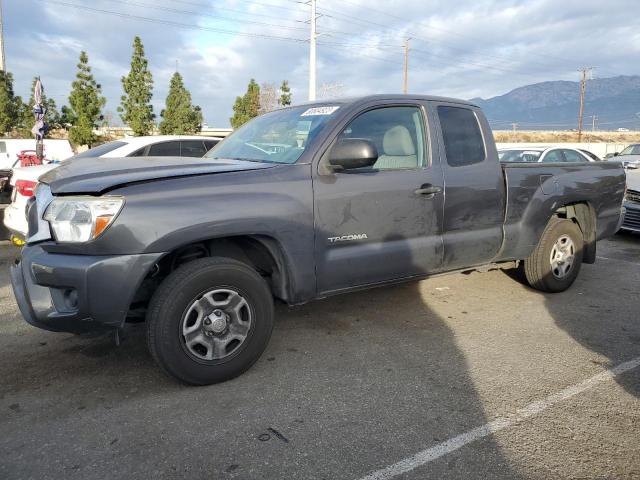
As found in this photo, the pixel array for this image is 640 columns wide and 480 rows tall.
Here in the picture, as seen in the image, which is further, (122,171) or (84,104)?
(84,104)

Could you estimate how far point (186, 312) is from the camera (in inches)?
112

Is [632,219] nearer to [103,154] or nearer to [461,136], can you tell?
[461,136]

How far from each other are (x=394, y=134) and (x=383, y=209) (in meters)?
0.70

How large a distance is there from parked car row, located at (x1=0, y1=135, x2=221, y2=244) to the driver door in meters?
3.04

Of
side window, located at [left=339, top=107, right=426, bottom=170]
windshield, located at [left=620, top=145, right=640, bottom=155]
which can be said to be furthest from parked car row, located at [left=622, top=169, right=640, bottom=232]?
windshield, located at [left=620, top=145, right=640, bottom=155]

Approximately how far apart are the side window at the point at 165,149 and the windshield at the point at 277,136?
12.4ft

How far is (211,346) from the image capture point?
300 centimetres

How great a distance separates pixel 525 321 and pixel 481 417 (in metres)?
1.83

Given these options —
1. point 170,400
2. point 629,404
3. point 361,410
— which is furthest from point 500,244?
point 170,400

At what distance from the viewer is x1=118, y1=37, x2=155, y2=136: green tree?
35.2 meters

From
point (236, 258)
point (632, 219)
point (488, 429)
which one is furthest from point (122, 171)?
point (632, 219)

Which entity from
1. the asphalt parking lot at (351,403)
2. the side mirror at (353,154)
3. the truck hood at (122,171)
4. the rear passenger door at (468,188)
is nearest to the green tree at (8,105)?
the asphalt parking lot at (351,403)

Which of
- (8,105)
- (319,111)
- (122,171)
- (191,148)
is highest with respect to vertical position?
(8,105)

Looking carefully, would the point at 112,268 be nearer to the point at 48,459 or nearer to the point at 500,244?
the point at 48,459
